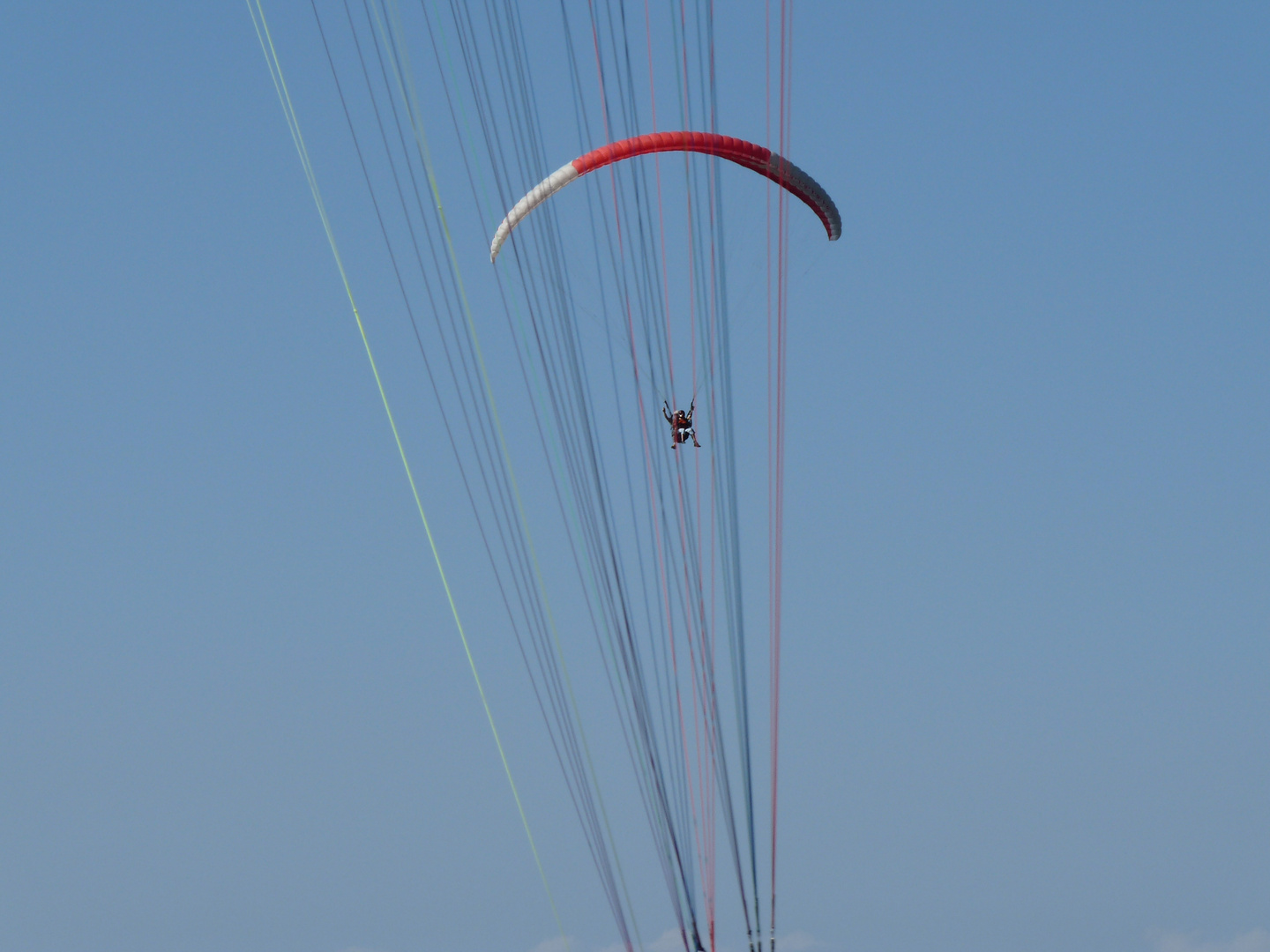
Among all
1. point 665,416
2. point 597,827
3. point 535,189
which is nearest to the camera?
point 597,827

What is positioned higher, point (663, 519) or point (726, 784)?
point (663, 519)

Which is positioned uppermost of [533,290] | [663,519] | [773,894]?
[533,290]

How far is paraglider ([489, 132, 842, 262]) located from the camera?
86.0 feet

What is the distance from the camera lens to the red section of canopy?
86.0ft

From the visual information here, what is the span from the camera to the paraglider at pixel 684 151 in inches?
1032

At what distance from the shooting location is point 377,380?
57.4ft

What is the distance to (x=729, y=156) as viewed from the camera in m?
27.1

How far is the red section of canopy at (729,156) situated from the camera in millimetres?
26219

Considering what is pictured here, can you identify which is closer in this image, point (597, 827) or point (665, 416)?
point (597, 827)

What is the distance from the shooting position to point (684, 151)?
26609mm

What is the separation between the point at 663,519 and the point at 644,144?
566 centimetres

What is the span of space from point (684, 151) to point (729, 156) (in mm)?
860

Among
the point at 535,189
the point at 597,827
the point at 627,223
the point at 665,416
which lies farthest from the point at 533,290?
the point at 597,827

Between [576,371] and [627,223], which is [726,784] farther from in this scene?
[627,223]
